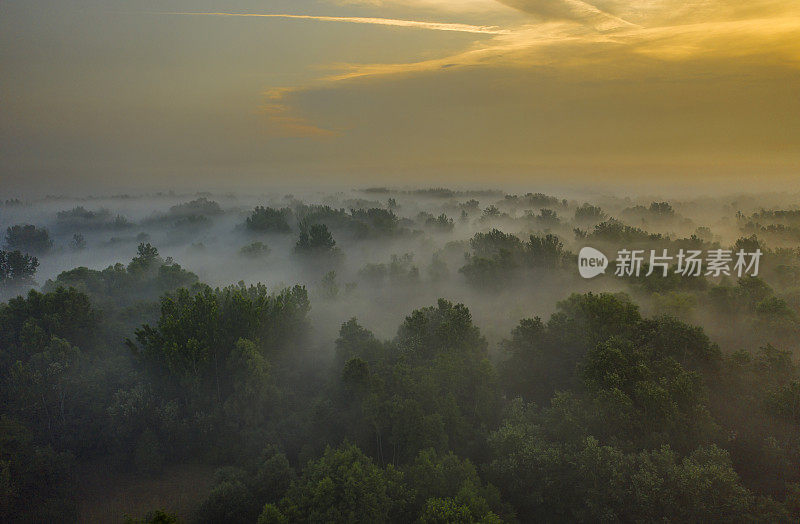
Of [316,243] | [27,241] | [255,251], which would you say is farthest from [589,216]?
[27,241]

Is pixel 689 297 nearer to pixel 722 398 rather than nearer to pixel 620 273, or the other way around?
pixel 620 273

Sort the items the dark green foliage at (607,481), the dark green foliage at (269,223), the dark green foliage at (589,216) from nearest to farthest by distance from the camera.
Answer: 1. the dark green foliage at (607,481)
2. the dark green foliage at (269,223)
3. the dark green foliage at (589,216)

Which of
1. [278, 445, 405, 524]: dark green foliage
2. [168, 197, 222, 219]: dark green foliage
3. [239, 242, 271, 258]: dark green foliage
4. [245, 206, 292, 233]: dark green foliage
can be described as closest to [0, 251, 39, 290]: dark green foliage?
[239, 242, 271, 258]: dark green foliage

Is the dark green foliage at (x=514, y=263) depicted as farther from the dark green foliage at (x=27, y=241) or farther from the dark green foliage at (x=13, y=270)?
the dark green foliage at (x=27, y=241)

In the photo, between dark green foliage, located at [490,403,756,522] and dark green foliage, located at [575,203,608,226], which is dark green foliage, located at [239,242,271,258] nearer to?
dark green foliage, located at [490,403,756,522]

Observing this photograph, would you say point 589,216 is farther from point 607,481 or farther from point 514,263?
point 607,481

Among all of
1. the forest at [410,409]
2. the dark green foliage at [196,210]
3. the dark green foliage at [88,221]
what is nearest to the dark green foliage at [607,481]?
the forest at [410,409]

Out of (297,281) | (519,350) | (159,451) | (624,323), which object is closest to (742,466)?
(624,323)

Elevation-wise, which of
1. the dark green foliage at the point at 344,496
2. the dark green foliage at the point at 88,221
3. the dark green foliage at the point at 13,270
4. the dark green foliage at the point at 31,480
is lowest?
the dark green foliage at the point at 31,480
